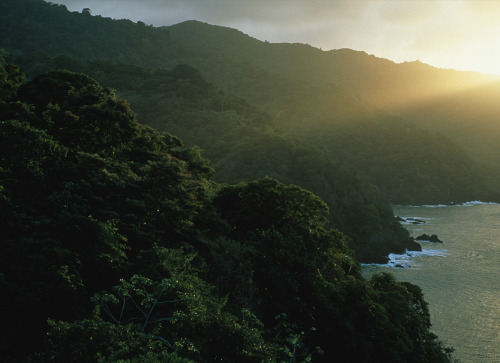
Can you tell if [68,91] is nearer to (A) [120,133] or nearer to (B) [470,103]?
(A) [120,133]

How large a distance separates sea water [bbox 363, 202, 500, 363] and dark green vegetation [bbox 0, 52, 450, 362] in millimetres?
12619

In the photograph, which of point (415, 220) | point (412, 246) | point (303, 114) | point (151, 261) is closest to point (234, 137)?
point (412, 246)

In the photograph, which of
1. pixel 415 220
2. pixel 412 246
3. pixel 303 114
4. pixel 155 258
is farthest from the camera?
pixel 303 114

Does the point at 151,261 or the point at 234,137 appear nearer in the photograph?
the point at 151,261

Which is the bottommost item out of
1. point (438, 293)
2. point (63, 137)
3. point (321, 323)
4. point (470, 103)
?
point (438, 293)

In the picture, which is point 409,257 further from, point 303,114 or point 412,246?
point 303,114

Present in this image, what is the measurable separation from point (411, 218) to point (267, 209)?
78848 mm

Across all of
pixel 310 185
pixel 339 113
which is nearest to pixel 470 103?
pixel 339 113

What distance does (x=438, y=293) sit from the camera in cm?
4294

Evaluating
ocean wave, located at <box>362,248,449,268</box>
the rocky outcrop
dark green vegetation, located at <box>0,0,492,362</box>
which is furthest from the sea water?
dark green vegetation, located at <box>0,0,492,362</box>

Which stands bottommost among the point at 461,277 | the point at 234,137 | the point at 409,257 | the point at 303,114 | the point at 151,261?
the point at 409,257

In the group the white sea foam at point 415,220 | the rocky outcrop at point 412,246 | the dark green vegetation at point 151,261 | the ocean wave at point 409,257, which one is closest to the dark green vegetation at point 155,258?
the dark green vegetation at point 151,261

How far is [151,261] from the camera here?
45.1ft

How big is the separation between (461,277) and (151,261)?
158ft
